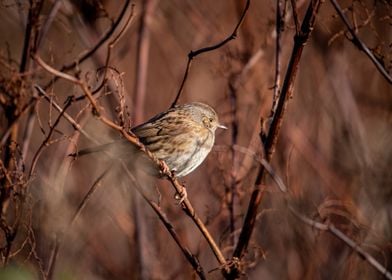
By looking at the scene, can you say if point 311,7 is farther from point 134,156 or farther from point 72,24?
point 72,24

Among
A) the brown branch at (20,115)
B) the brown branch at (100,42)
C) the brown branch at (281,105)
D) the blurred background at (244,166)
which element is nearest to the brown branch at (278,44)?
the brown branch at (281,105)

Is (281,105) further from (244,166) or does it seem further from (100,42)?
(244,166)

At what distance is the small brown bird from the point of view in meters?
5.17

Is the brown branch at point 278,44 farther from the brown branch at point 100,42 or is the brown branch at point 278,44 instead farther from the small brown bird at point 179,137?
the small brown bird at point 179,137

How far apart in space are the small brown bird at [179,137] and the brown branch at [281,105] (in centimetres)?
144

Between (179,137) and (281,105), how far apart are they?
200cm

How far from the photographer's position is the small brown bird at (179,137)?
517cm

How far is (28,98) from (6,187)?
0.44 metres

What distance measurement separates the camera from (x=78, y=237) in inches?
210

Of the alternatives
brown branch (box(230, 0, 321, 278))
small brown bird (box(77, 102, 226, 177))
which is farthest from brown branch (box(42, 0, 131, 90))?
small brown bird (box(77, 102, 226, 177))

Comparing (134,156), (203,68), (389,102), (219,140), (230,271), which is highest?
(203,68)

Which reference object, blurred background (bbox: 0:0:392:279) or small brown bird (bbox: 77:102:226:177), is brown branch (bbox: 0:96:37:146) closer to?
blurred background (bbox: 0:0:392:279)

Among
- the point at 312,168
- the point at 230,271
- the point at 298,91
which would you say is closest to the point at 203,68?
the point at 298,91

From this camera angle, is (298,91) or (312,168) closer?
(312,168)
